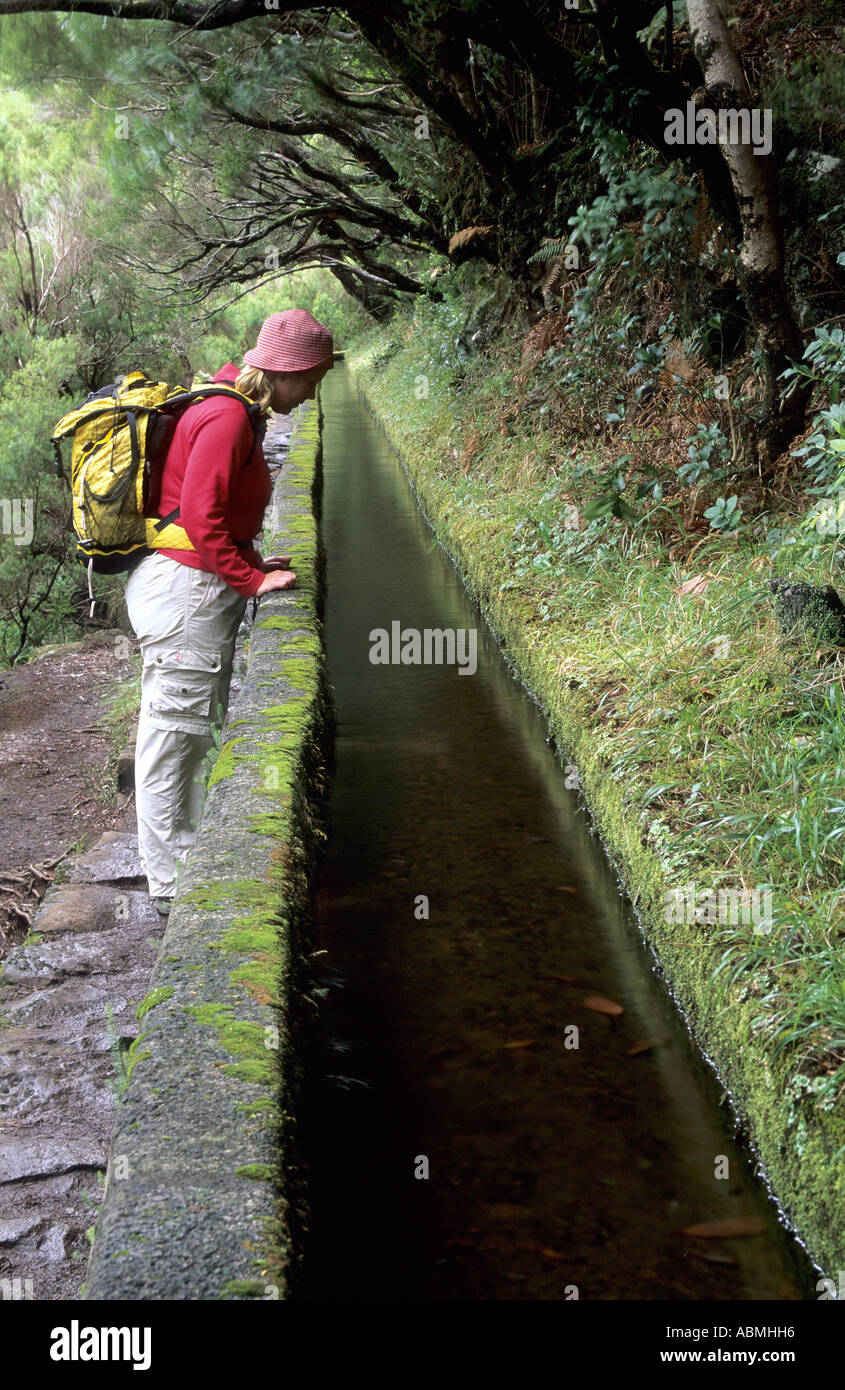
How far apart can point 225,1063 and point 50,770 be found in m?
4.24

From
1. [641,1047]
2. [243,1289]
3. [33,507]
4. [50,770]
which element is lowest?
[50,770]

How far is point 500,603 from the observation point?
6785 millimetres

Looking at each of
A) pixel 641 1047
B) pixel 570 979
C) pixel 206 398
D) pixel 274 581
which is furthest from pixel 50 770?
pixel 641 1047

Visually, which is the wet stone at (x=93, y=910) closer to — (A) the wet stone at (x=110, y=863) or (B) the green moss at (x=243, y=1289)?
(A) the wet stone at (x=110, y=863)

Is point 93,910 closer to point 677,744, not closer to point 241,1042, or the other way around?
point 241,1042

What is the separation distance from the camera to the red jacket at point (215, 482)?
11.4 feet

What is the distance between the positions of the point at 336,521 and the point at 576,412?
3245 millimetres

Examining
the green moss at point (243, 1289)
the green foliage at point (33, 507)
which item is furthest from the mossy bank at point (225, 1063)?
the green foliage at point (33, 507)

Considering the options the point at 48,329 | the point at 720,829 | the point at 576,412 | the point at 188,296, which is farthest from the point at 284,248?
the point at 720,829

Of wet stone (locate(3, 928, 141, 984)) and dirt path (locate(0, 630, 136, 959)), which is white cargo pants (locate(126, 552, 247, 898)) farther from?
dirt path (locate(0, 630, 136, 959))

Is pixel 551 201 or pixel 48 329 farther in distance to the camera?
pixel 48 329

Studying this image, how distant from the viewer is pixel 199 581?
367 centimetres

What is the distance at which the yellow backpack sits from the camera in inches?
136
